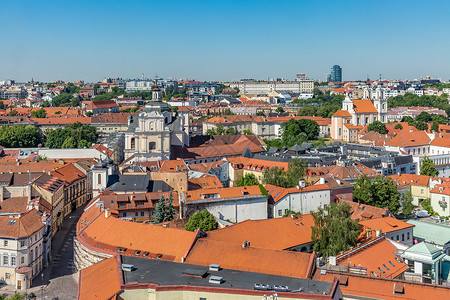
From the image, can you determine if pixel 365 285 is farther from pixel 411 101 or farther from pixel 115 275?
pixel 411 101

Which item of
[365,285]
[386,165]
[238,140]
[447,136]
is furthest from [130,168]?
[447,136]

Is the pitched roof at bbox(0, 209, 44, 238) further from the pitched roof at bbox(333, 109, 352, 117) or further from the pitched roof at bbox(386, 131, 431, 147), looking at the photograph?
the pitched roof at bbox(333, 109, 352, 117)

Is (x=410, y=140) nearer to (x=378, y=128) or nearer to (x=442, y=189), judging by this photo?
(x=378, y=128)

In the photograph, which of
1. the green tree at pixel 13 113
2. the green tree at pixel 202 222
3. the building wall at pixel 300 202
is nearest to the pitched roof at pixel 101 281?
the green tree at pixel 202 222

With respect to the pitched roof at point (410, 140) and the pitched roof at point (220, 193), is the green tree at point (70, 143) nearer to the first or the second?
the pitched roof at point (220, 193)

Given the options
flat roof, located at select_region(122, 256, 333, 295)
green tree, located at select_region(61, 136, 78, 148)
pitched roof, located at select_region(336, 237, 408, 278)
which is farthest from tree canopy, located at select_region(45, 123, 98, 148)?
flat roof, located at select_region(122, 256, 333, 295)

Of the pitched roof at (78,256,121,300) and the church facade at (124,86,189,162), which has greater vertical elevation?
the church facade at (124,86,189,162)

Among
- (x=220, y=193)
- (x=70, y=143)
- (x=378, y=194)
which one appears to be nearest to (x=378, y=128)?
(x=378, y=194)
